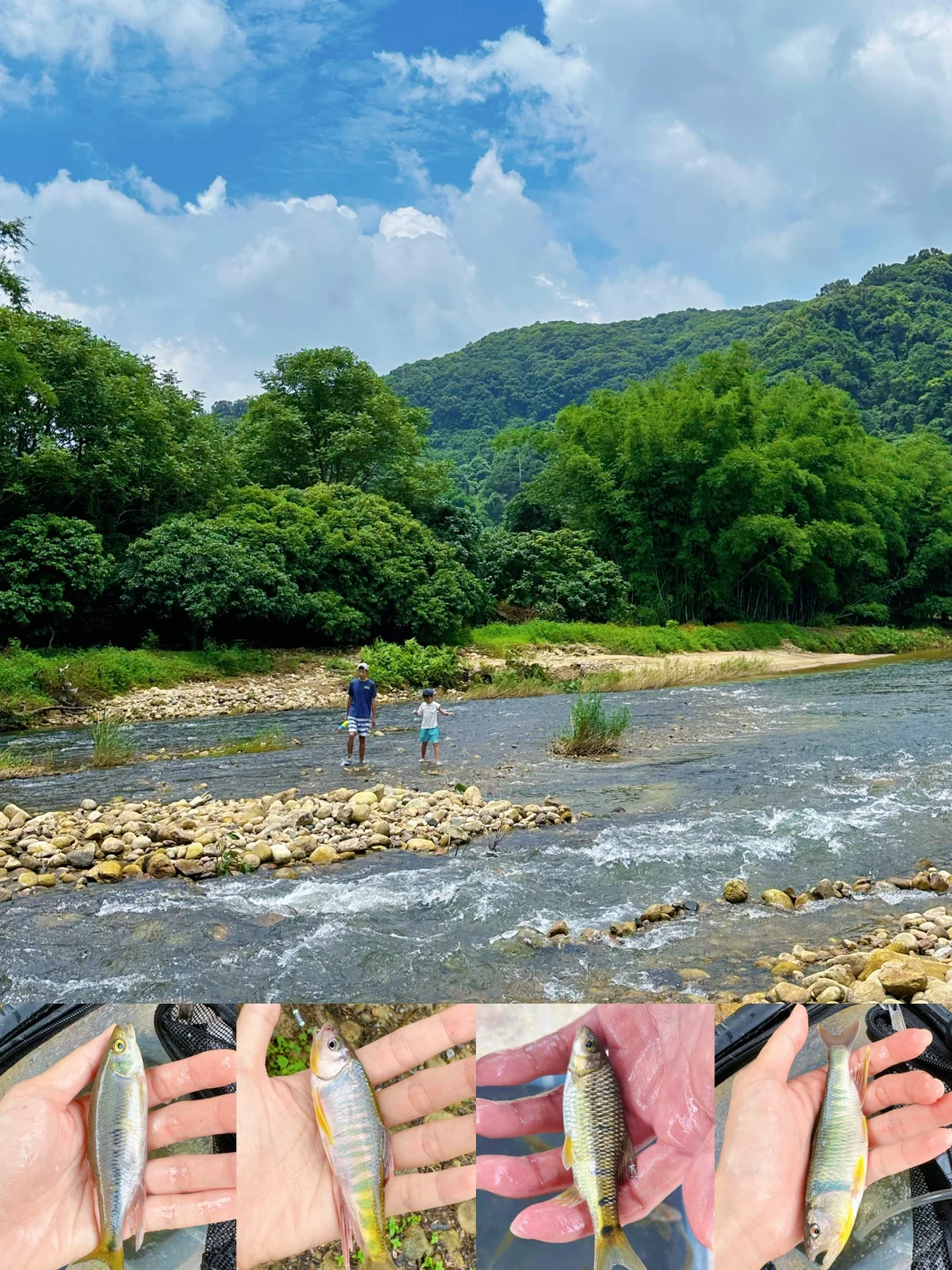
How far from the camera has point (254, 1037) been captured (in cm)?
169

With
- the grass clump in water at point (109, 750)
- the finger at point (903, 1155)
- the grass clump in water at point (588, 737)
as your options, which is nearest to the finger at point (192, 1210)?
the finger at point (903, 1155)

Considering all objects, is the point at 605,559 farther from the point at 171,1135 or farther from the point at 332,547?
the point at 171,1135

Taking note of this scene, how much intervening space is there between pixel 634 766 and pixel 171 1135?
9653 mm

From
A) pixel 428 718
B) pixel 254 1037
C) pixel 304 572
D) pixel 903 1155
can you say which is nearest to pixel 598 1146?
pixel 903 1155

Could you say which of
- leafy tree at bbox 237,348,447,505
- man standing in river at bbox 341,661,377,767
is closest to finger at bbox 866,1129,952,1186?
man standing in river at bbox 341,661,377,767

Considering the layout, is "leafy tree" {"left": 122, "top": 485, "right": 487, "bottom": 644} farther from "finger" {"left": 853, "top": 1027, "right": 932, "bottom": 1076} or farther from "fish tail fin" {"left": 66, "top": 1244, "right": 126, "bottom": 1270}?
"finger" {"left": 853, "top": 1027, "right": 932, "bottom": 1076}

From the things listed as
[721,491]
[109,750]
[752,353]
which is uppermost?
[752,353]

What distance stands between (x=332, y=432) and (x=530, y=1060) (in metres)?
32.8

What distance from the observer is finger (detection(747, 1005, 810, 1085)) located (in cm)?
168

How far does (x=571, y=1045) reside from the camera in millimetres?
1662

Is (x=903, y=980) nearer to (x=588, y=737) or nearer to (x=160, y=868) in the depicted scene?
(x=160, y=868)

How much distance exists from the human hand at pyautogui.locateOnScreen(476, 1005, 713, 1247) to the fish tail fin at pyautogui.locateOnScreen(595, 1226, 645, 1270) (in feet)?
0.11

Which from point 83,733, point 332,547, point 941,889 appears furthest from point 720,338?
point 941,889

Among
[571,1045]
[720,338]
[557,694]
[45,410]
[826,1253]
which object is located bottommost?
[557,694]
